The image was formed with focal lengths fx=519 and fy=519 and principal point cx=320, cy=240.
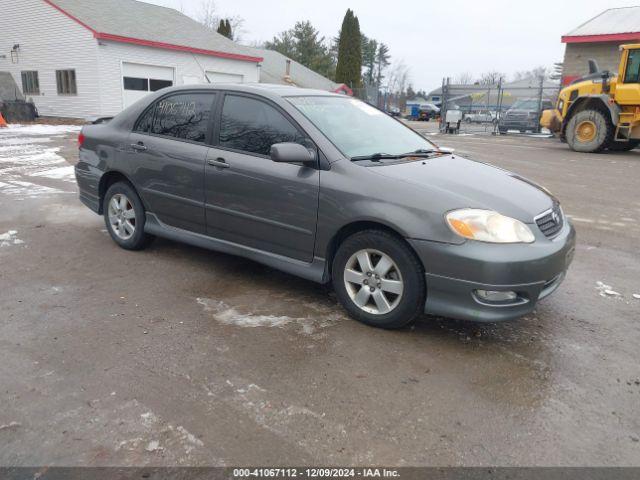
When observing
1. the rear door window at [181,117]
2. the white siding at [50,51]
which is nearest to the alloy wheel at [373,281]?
the rear door window at [181,117]

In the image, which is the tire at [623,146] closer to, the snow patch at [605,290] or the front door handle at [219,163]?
the snow patch at [605,290]

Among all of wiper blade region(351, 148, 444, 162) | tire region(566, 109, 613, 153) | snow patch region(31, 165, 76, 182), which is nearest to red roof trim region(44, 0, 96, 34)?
→ snow patch region(31, 165, 76, 182)

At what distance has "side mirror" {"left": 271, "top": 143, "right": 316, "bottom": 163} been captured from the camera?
140 inches

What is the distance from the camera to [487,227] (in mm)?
3166

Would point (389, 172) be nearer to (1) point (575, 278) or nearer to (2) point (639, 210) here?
(1) point (575, 278)

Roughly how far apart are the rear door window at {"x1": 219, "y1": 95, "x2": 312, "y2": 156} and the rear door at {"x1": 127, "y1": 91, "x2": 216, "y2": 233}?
7.9 inches

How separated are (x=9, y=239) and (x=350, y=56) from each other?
4410cm

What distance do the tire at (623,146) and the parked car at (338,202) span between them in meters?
13.8

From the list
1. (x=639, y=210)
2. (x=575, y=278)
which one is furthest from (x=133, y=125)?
(x=639, y=210)

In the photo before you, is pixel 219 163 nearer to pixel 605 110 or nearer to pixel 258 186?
A: pixel 258 186

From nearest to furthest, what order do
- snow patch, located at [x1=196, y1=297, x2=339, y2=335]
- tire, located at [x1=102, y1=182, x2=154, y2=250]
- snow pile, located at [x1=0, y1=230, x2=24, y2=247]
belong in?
snow patch, located at [x1=196, y1=297, x2=339, y2=335]
tire, located at [x1=102, y1=182, x2=154, y2=250]
snow pile, located at [x1=0, y1=230, x2=24, y2=247]

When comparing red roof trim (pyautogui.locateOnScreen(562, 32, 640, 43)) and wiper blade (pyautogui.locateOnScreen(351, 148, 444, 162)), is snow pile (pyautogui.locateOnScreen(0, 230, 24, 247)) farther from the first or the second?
red roof trim (pyautogui.locateOnScreen(562, 32, 640, 43))

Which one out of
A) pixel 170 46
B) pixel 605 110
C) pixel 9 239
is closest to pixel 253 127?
pixel 9 239

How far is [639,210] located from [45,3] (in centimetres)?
2358
